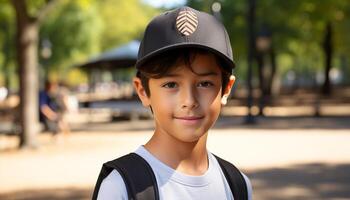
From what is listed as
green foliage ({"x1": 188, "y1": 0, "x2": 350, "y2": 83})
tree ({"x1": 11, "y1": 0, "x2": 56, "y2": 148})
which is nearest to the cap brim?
tree ({"x1": 11, "y1": 0, "x2": 56, "y2": 148})

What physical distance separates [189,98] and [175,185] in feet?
0.84

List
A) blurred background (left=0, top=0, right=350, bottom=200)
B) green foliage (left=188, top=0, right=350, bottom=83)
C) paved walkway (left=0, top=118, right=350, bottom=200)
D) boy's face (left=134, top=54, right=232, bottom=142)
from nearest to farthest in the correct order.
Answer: boy's face (left=134, top=54, right=232, bottom=142) < paved walkway (left=0, top=118, right=350, bottom=200) < blurred background (left=0, top=0, right=350, bottom=200) < green foliage (left=188, top=0, right=350, bottom=83)

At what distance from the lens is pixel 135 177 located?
5.41 ft

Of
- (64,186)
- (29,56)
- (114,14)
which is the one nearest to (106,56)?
(29,56)

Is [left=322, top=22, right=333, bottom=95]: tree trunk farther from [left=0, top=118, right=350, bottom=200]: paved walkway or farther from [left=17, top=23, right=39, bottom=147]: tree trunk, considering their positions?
[left=17, top=23, right=39, bottom=147]: tree trunk

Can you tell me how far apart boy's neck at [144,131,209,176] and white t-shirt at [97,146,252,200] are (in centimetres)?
2

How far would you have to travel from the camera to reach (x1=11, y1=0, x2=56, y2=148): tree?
13.1 metres

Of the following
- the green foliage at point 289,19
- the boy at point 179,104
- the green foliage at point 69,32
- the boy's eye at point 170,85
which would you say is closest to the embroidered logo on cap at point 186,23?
the boy at point 179,104

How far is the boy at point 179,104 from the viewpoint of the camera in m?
1.67

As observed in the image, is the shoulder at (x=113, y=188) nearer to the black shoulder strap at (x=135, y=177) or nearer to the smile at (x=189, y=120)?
the black shoulder strap at (x=135, y=177)

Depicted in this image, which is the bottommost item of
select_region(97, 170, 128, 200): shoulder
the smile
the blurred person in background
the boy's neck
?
the blurred person in background

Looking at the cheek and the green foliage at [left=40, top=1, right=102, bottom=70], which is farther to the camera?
the green foliage at [left=40, top=1, right=102, bottom=70]

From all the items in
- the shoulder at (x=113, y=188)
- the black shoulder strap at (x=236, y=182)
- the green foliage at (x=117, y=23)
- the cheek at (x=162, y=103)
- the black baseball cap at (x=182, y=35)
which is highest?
the green foliage at (x=117, y=23)

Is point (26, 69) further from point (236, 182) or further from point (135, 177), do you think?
point (135, 177)
